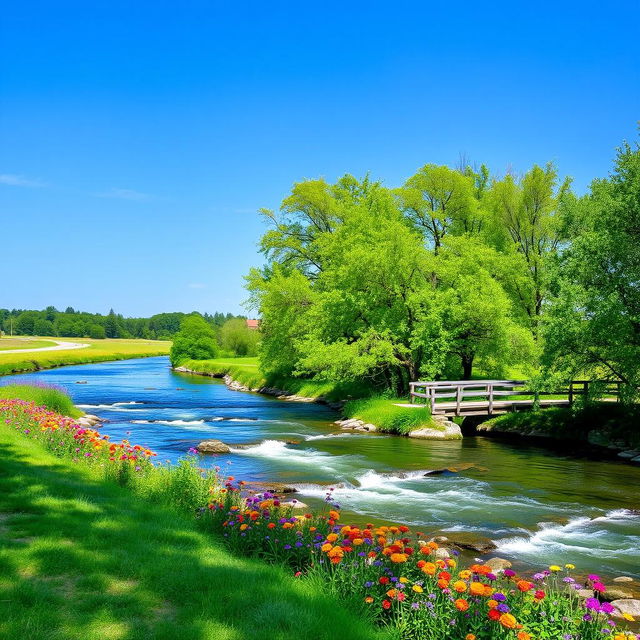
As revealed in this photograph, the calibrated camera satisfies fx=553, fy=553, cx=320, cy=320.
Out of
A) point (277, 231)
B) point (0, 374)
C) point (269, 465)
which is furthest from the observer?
point (0, 374)

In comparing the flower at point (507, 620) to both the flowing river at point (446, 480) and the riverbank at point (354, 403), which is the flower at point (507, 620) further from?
the riverbank at point (354, 403)

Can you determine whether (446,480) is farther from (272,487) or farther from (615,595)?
(615,595)

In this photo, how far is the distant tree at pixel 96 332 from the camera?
182 m

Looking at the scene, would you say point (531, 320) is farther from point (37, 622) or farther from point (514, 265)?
point (37, 622)

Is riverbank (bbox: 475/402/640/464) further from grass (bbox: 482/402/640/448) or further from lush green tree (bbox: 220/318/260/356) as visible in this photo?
lush green tree (bbox: 220/318/260/356)

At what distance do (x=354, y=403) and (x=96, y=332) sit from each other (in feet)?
558

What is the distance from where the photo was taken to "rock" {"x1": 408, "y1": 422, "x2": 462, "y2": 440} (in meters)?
23.1

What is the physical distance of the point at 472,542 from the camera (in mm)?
10258

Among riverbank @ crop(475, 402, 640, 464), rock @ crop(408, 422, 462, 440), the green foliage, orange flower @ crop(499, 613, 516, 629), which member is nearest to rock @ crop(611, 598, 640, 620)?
orange flower @ crop(499, 613, 516, 629)

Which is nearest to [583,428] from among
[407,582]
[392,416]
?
[392,416]

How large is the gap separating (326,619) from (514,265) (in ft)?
100

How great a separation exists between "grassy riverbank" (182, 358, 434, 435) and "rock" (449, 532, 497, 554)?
13090 mm

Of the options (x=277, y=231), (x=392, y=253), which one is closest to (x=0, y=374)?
(x=277, y=231)

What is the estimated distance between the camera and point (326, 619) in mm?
4773
